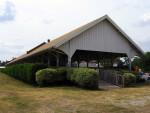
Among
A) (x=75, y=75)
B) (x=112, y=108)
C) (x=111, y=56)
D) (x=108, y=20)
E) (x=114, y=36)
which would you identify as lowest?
(x=112, y=108)

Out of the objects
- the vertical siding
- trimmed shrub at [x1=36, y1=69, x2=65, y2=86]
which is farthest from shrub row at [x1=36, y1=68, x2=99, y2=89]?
the vertical siding

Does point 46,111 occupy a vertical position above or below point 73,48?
below

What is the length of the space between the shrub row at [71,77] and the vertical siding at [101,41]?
2.68 m

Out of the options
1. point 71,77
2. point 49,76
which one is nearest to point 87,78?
point 71,77

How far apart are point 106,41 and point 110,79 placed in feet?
15.3

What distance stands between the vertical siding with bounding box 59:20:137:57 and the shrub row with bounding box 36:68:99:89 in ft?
8.80

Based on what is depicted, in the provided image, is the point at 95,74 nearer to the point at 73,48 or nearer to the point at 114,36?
the point at 73,48

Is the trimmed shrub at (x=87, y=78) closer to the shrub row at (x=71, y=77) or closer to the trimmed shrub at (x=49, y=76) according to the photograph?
the shrub row at (x=71, y=77)

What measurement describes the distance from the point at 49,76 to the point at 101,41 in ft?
24.6

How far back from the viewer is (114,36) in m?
18.0

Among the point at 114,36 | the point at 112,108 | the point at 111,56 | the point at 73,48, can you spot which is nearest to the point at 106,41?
the point at 114,36

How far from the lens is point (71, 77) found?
12.4 meters

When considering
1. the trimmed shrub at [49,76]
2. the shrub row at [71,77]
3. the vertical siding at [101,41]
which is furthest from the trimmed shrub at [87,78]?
the vertical siding at [101,41]

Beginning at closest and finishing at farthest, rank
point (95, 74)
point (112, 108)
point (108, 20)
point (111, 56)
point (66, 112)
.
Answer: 1. point (66, 112)
2. point (112, 108)
3. point (95, 74)
4. point (108, 20)
5. point (111, 56)
